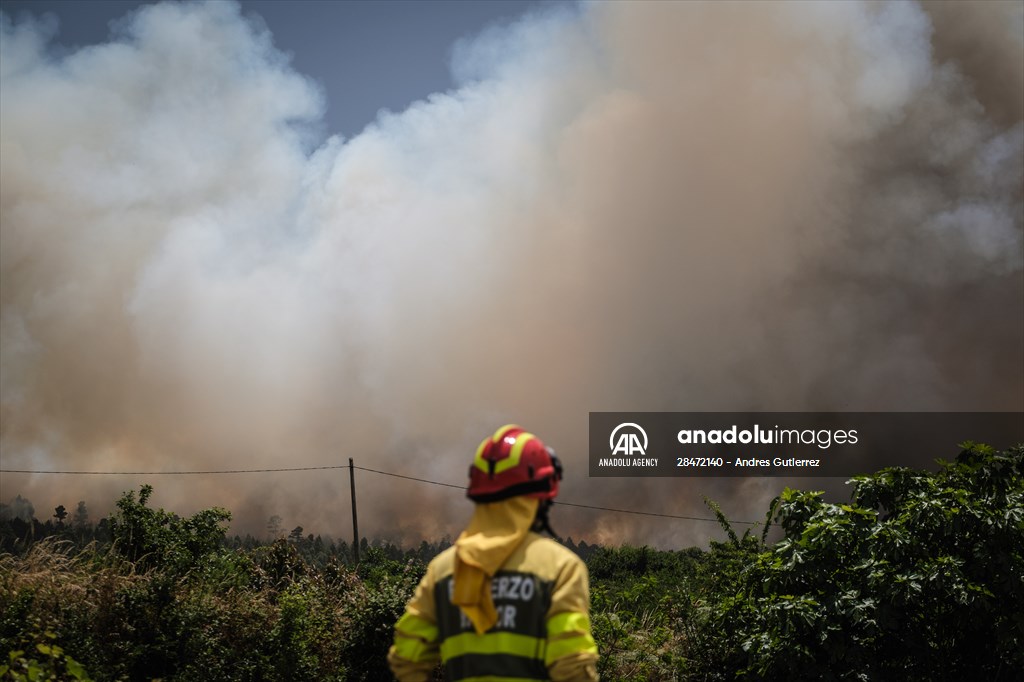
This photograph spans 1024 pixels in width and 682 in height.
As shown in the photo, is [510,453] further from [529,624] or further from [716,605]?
[716,605]

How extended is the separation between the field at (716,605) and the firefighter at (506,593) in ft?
13.5

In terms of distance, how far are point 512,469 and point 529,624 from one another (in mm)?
717

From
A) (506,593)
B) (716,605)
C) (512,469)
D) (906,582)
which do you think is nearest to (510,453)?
(512,469)

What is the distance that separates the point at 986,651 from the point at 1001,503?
1706 mm

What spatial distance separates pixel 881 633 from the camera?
9102 millimetres

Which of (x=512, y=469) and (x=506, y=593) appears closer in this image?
(x=506, y=593)

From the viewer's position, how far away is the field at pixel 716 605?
873 centimetres

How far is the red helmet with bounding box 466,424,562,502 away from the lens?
4094 millimetres

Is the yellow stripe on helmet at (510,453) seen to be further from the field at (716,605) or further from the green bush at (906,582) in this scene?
the green bush at (906,582)

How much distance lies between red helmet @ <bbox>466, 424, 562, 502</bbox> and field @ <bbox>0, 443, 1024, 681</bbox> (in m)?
4.19

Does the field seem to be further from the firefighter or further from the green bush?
the firefighter

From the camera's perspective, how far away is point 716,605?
1073cm

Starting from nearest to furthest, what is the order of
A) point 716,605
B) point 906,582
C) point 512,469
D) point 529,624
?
point 529,624, point 512,469, point 906,582, point 716,605

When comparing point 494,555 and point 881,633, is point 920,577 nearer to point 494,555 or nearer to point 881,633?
point 881,633
